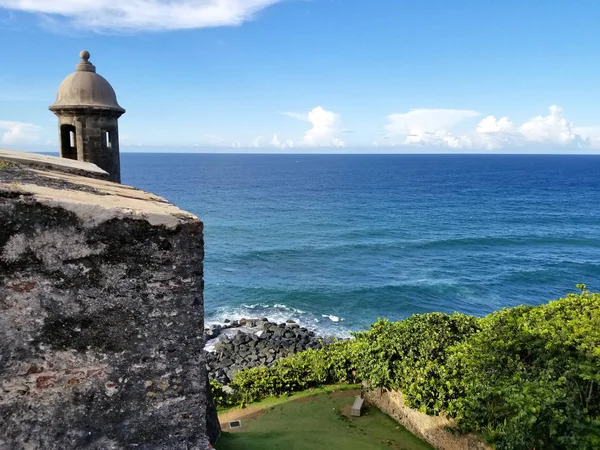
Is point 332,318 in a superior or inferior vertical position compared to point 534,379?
inferior

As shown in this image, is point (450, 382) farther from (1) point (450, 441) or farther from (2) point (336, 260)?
(2) point (336, 260)

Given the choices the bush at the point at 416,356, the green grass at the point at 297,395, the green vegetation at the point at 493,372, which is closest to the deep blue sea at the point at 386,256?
the green grass at the point at 297,395

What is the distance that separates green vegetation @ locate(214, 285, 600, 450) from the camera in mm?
8953

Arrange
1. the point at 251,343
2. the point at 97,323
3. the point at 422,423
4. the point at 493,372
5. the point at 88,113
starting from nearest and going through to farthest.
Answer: the point at 97,323 → the point at 493,372 → the point at 422,423 → the point at 88,113 → the point at 251,343

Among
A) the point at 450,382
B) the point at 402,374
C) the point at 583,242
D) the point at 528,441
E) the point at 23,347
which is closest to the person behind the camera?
the point at 23,347

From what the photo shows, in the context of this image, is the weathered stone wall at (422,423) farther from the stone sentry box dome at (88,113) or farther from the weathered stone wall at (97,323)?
the stone sentry box dome at (88,113)

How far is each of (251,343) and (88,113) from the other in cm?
1564

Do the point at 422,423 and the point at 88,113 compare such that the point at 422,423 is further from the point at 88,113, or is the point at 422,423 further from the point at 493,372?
the point at 88,113

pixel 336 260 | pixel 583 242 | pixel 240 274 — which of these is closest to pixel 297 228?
pixel 336 260

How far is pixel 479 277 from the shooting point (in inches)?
1475

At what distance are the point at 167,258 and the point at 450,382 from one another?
9.20 metres

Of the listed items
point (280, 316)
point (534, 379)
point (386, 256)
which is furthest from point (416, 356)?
point (386, 256)

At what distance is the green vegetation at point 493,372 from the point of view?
29.4ft

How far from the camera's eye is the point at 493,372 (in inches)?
423
